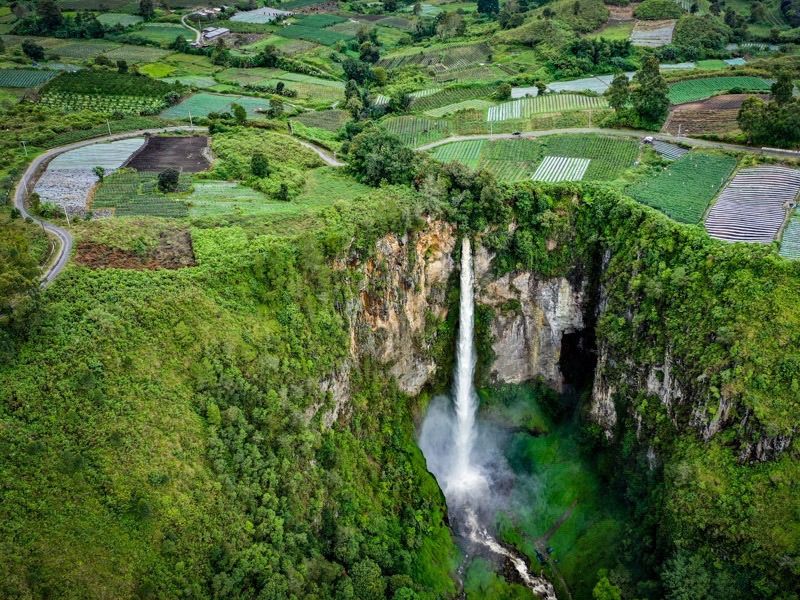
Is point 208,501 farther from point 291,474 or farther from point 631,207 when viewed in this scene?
point 631,207

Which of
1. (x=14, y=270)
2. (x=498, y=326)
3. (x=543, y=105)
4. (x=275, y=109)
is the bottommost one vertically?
(x=498, y=326)

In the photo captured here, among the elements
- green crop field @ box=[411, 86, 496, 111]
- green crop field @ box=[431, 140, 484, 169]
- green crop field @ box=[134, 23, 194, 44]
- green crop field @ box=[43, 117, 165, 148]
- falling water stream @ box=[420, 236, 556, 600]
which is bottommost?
falling water stream @ box=[420, 236, 556, 600]

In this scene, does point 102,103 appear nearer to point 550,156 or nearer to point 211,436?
point 550,156

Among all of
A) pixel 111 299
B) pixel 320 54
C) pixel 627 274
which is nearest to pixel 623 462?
pixel 627 274

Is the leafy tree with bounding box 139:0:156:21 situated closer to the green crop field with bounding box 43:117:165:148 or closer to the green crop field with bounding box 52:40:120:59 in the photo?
the green crop field with bounding box 52:40:120:59

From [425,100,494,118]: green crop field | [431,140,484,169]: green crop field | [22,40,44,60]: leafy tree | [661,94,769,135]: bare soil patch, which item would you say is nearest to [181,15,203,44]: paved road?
[22,40,44,60]: leafy tree

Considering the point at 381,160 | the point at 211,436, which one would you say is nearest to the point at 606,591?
the point at 211,436
